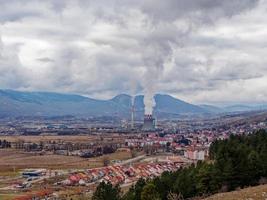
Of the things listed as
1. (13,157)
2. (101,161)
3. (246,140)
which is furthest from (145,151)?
(246,140)

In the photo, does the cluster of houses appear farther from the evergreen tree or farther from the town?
the evergreen tree

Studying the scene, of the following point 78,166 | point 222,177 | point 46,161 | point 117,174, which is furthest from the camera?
point 46,161

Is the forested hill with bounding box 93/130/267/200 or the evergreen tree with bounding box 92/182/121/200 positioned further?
the evergreen tree with bounding box 92/182/121/200

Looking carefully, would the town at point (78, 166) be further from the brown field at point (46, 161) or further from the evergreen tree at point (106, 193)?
the evergreen tree at point (106, 193)

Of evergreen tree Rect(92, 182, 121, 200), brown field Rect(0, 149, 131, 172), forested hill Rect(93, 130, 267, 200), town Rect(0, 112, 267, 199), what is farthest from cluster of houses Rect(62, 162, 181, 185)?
forested hill Rect(93, 130, 267, 200)

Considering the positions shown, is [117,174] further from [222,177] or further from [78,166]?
[222,177]

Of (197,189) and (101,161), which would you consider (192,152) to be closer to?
(101,161)

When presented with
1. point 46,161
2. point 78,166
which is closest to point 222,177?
point 78,166

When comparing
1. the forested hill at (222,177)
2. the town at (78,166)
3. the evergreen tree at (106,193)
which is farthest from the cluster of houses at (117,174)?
the forested hill at (222,177)
